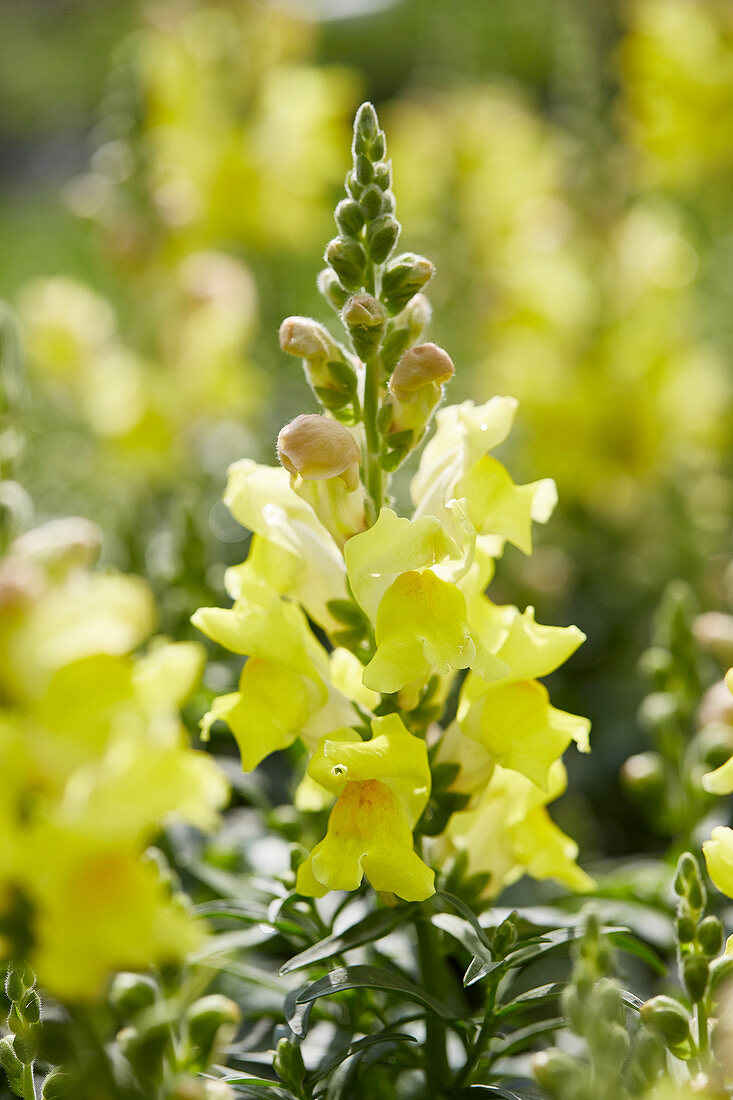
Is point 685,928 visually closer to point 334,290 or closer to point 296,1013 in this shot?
point 296,1013

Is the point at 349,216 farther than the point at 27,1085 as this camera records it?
Yes

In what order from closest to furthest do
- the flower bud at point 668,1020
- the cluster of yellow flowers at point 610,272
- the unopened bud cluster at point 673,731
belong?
the flower bud at point 668,1020 < the unopened bud cluster at point 673,731 < the cluster of yellow flowers at point 610,272

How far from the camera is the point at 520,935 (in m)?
1.09

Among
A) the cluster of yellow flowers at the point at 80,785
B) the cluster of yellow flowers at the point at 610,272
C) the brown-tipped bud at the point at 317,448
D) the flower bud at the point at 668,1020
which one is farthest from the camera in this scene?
the cluster of yellow flowers at the point at 610,272

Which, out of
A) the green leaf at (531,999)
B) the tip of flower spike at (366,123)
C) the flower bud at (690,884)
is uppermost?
the tip of flower spike at (366,123)

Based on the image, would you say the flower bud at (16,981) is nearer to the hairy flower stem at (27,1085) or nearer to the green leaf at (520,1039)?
the hairy flower stem at (27,1085)

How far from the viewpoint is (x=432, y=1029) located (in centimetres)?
106

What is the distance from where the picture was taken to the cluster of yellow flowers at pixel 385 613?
0.98 m

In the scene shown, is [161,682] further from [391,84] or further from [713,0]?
[391,84]

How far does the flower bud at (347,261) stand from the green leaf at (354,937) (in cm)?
59

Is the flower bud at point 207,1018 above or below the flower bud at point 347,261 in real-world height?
below

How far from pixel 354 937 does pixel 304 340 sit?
55 centimetres

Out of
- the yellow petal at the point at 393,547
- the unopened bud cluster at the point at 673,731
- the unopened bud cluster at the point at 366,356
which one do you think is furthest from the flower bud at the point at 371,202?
the unopened bud cluster at the point at 673,731

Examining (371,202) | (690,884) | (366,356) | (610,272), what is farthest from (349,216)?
(610,272)
